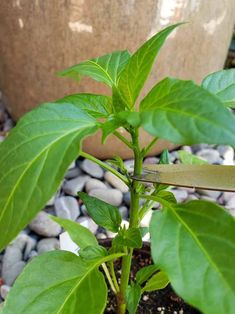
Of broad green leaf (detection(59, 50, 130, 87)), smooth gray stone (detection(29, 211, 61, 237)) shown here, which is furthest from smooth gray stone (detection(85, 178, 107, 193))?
broad green leaf (detection(59, 50, 130, 87))

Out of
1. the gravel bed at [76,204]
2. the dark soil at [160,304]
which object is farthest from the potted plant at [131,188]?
the gravel bed at [76,204]

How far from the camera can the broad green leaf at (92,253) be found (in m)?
0.64

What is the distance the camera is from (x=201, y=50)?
1.27 m

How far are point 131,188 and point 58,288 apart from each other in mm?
152

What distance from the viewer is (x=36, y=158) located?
474 millimetres

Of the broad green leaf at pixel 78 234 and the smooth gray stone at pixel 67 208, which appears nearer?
the broad green leaf at pixel 78 234

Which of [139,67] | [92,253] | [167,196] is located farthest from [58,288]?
[139,67]

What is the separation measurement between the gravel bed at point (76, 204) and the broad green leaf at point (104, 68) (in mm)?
438

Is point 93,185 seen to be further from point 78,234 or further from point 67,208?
point 78,234

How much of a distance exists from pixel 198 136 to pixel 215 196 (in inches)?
38.1

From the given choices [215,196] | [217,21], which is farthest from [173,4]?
[215,196]

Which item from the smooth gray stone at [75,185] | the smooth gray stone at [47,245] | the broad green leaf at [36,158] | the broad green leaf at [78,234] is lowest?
the smooth gray stone at [47,245]

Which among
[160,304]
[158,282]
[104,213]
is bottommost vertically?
[160,304]

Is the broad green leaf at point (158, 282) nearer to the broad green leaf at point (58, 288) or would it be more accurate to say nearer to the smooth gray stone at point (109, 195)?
the broad green leaf at point (58, 288)
